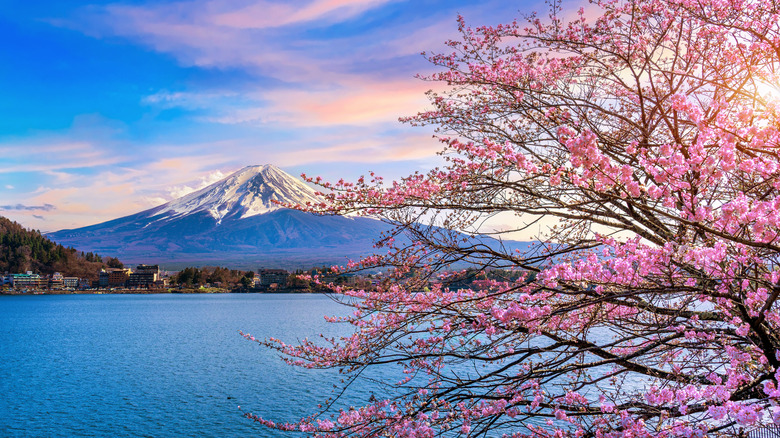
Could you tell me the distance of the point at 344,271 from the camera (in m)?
5.07

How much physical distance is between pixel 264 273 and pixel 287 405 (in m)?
101

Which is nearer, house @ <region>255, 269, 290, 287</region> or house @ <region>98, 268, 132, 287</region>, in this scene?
house @ <region>255, 269, 290, 287</region>

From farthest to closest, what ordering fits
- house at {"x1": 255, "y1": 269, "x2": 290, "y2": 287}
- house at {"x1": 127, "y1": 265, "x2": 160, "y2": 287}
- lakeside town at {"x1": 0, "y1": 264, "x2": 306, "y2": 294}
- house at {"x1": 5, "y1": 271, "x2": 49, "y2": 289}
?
house at {"x1": 127, "y1": 265, "x2": 160, "y2": 287} → house at {"x1": 255, "y1": 269, "x2": 290, "y2": 287} → lakeside town at {"x1": 0, "y1": 264, "x2": 306, "y2": 294} → house at {"x1": 5, "y1": 271, "x2": 49, "y2": 289}

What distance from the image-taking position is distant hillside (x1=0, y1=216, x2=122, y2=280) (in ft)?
350

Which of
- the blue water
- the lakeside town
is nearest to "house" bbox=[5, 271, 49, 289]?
the lakeside town

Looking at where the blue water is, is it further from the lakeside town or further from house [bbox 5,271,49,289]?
house [bbox 5,271,49,289]

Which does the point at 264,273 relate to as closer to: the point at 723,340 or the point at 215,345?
the point at 215,345

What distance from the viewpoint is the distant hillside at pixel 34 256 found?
106750 millimetres

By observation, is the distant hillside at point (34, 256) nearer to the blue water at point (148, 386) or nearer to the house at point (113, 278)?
the house at point (113, 278)

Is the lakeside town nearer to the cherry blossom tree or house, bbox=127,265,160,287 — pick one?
house, bbox=127,265,160,287

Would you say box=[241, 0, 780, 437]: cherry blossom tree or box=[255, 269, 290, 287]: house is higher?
box=[241, 0, 780, 437]: cherry blossom tree

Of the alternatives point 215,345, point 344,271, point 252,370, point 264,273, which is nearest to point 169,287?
point 264,273

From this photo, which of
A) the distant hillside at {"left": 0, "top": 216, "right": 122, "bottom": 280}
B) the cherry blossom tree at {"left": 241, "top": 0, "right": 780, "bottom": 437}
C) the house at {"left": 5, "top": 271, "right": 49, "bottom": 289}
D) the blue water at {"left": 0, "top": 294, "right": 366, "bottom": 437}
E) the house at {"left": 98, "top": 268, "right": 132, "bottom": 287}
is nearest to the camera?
the cherry blossom tree at {"left": 241, "top": 0, "right": 780, "bottom": 437}

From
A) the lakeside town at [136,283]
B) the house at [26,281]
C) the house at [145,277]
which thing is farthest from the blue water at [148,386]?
the house at [145,277]
